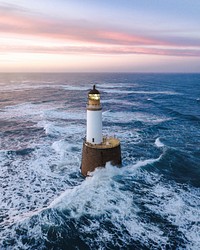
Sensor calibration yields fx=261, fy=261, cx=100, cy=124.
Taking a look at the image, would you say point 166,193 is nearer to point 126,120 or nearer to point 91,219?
point 91,219

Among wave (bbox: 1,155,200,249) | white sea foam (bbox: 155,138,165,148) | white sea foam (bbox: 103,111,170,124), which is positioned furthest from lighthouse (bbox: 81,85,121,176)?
white sea foam (bbox: 103,111,170,124)

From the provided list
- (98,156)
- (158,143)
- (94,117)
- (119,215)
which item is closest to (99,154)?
(98,156)

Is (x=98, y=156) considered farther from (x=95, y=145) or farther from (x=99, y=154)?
(x=95, y=145)

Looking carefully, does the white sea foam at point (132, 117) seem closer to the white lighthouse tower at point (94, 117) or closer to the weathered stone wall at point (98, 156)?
the weathered stone wall at point (98, 156)

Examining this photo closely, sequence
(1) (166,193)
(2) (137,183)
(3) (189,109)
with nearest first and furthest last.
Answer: (1) (166,193)
(2) (137,183)
(3) (189,109)

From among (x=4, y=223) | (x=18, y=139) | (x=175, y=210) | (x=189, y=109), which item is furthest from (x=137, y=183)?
(x=189, y=109)

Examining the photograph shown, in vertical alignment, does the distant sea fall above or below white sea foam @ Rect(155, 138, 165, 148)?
below

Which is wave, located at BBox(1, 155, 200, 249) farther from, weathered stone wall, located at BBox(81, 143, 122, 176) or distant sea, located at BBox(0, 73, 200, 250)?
weathered stone wall, located at BBox(81, 143, 122, 176)
